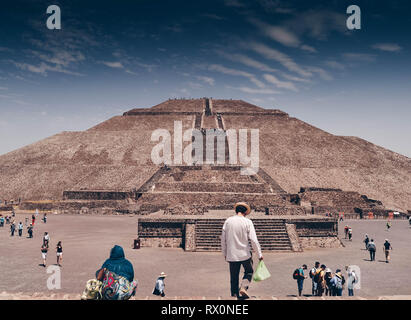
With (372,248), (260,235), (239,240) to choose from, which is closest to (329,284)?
(239,240)

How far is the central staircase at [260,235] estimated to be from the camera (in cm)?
1662

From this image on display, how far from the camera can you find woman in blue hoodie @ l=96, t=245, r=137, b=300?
440 cm

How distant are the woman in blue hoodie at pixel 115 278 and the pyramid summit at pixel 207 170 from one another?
74.6 feet

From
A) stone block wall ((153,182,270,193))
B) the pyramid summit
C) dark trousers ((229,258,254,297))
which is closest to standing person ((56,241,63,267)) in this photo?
dark trousers ((229,258,254,297))

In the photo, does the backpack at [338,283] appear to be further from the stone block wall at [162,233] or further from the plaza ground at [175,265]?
the stone block wall at [162,233]

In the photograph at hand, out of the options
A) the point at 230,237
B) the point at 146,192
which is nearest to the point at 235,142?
the point at 146,192

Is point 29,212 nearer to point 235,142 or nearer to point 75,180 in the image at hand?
point 75,180

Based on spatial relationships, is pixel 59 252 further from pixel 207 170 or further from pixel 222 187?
pixel 207 170

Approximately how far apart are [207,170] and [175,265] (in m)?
23.9

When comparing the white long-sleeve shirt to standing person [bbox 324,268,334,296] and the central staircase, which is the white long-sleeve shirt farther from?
the central staircase

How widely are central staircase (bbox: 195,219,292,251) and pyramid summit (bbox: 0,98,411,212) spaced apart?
913 centimetres

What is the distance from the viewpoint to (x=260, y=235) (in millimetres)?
17281
